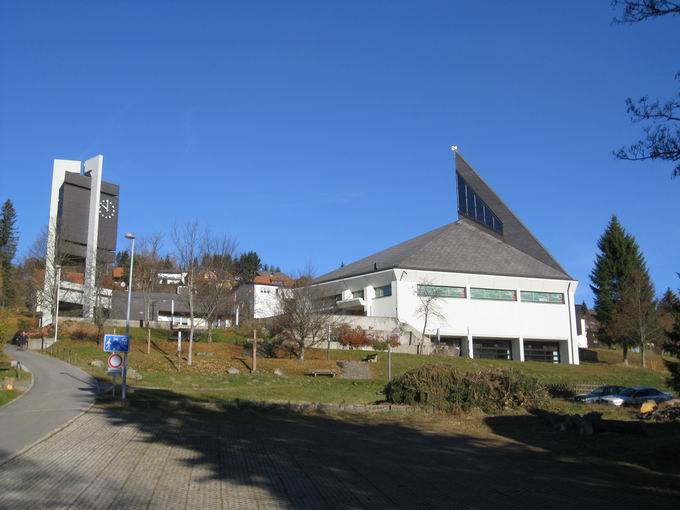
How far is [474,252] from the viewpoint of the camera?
6775 centimetres

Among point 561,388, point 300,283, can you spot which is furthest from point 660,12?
point 300,283

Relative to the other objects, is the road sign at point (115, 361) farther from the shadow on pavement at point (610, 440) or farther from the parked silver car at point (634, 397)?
the parked silver car at point (634, 397)

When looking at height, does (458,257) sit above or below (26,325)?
above

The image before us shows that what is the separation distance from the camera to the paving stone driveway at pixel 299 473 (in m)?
8.37

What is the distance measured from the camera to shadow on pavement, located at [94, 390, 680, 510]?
872 cm

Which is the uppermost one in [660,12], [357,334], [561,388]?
[660,12]

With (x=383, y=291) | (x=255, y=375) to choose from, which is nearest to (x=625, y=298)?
(x=383, y=291)

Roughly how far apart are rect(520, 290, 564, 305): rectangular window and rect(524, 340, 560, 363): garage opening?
4.46 meters

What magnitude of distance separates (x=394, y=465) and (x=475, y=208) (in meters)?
70.5

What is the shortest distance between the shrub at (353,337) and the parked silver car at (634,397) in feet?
Result: 74.8

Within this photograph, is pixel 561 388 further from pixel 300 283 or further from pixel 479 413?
pixel 300 283

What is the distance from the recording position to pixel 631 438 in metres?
14.0

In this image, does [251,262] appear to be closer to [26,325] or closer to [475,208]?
[475,208]

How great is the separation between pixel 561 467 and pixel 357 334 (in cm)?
3892
